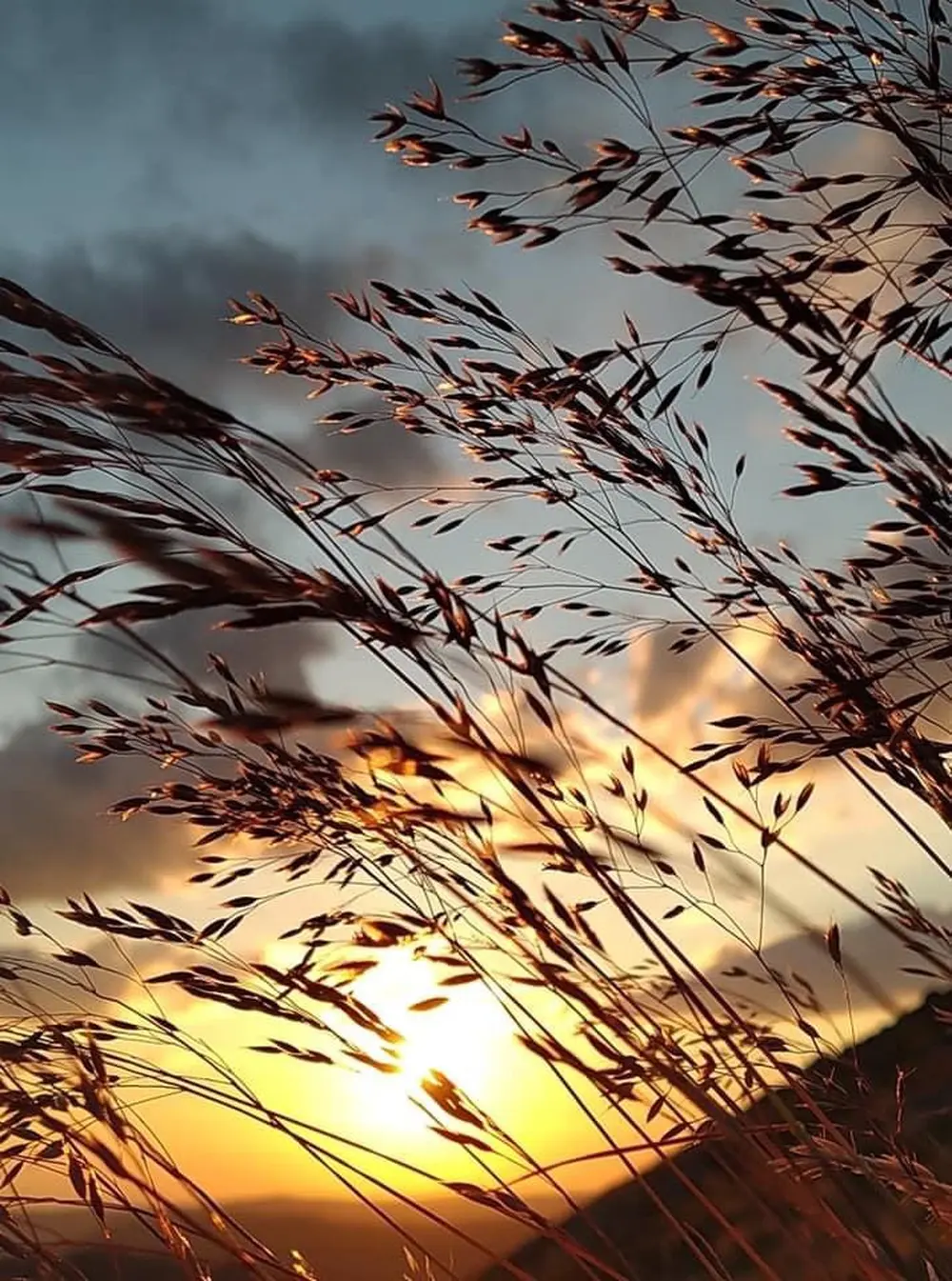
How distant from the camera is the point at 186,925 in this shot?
202cm

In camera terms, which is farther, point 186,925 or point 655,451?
point 655,451

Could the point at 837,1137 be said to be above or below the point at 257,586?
below

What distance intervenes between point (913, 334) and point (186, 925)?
1.35m

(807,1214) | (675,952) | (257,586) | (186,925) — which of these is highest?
(186,925)

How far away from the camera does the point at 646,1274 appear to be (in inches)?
60.1

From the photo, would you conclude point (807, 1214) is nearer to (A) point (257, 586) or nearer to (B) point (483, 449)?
(A) point (257, 586)

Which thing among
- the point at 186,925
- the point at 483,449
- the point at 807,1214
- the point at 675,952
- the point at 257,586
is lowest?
the point at 807,1214

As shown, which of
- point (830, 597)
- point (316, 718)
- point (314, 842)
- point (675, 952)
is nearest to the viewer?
point (316, 718)

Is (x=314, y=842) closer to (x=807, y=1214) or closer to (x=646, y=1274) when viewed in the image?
(x=646, y=1274)

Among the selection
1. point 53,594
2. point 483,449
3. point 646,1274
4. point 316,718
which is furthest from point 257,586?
point 483,449

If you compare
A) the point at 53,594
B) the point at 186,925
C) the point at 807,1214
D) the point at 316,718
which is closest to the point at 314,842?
the point at 186,925

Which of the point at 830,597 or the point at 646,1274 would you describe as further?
the point at 830,597

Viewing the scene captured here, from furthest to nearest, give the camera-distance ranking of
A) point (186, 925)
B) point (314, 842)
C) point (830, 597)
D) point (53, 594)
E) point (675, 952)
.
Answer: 1. point (830, 597)
2. point (186, 925)
3. point (314, 842)
4. point (53, 594)
5. point (675, 952)

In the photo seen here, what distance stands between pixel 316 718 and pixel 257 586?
0.12m
